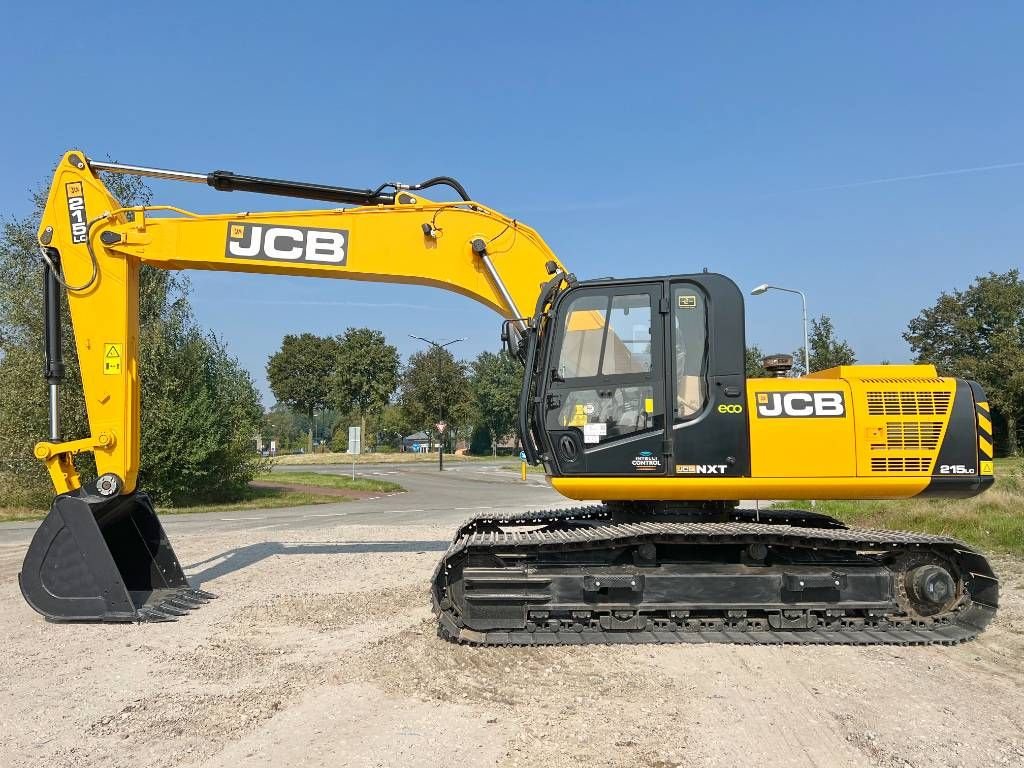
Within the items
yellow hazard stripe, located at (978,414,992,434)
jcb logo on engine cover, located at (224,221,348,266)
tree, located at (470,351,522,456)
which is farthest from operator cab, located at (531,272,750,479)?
tree, located at (470,351,522,456)

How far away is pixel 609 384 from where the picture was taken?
6.34 metres

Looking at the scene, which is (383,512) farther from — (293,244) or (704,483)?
(704,483)

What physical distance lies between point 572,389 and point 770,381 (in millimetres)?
1717

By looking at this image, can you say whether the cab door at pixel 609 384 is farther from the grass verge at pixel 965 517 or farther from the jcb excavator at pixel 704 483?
the grass verge at pixel 965 517

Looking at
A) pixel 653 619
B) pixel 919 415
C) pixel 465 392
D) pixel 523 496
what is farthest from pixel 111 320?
pixel 465 392

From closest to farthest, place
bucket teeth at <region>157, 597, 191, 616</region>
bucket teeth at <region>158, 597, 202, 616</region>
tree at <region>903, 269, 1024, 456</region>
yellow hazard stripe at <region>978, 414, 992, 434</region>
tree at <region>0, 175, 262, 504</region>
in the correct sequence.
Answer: yellow hazard stripe at <region>978, 414, 992, 434</region> < bucket teeth at <region>157, 597, 191, 616</region> < bucket teeth at <region>158, 597, 202, 616</region> < tree at <region>0, 175, 262, 504</region> < tree at <region>903, 269, 1024, 456</region>

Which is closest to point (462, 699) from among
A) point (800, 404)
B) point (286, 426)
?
point (800, 404)

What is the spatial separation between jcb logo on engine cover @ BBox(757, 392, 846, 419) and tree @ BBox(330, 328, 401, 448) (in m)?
60.7

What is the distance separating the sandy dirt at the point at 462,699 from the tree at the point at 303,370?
72772 millimetres

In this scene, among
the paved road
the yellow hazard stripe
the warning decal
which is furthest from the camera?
the paved road

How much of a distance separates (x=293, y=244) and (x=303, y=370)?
73672mm

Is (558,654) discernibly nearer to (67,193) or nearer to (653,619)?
(653,619)

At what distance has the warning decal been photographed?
7484mm

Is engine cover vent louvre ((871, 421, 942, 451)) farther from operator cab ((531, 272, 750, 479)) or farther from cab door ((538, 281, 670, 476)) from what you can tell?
cab door ((538, 281, 670, 476))
